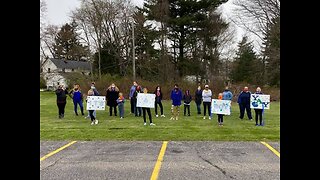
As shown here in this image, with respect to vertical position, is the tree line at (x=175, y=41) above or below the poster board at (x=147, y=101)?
above

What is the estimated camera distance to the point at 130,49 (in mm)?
41656

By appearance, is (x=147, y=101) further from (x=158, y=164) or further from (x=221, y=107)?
(x=158, y=164)

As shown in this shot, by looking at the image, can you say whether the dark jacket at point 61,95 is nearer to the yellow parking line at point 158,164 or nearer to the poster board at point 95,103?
the poster board at point 95,103

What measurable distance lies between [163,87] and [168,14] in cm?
1077

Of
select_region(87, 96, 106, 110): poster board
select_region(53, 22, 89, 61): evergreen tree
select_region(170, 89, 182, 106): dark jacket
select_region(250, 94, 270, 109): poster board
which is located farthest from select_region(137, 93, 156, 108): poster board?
select_region(53, 22, 89, 61): evergreen tree

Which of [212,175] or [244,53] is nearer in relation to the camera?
[212,175]

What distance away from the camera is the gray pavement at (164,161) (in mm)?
5777

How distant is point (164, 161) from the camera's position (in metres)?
6.81

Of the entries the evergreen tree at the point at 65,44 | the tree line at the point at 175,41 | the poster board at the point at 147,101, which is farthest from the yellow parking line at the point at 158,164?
the evergreen tree at the point at 65,44

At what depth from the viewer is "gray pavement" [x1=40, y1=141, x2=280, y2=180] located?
19.0 feet
